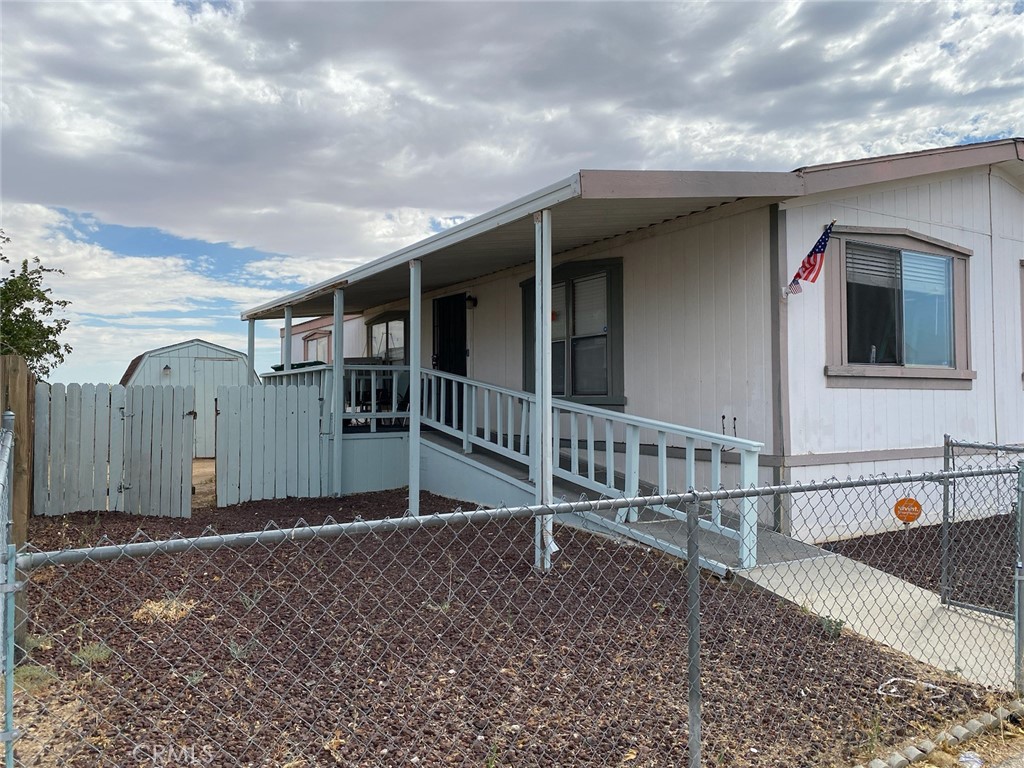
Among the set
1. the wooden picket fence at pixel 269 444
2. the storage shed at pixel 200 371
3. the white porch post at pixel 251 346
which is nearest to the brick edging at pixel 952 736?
the wooden picket fence at pixel 269 444

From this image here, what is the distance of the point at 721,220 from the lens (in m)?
6.80

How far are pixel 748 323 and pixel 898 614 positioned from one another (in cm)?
277

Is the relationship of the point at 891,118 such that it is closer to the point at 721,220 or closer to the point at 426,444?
the point at 721,220

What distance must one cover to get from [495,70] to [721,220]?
4.17m

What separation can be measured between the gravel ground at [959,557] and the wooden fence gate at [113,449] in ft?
22.9

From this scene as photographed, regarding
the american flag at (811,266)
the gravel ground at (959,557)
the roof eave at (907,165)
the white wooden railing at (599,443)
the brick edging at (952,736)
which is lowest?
the brick edging at (952,736)

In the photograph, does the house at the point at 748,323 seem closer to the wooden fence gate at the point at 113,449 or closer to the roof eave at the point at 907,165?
the roof eave at the point at 907,165

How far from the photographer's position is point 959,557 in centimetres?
629

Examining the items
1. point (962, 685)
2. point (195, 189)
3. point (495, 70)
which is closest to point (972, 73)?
point (495, 70)

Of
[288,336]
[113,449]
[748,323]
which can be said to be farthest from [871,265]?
[288,336]

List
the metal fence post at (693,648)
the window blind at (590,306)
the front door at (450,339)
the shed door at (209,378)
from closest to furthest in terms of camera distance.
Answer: the metal fence post at (693,648) → the window blind at (590,306) → the front door at (450,339) → the shed door at (209,378)

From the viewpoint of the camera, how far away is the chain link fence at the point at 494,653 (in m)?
2.87

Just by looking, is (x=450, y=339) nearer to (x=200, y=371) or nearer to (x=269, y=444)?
(x=269, y=444)

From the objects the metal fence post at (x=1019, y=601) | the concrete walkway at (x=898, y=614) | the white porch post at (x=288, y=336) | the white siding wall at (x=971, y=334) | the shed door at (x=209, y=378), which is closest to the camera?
the metal fence post at (x=1019, y=601)
